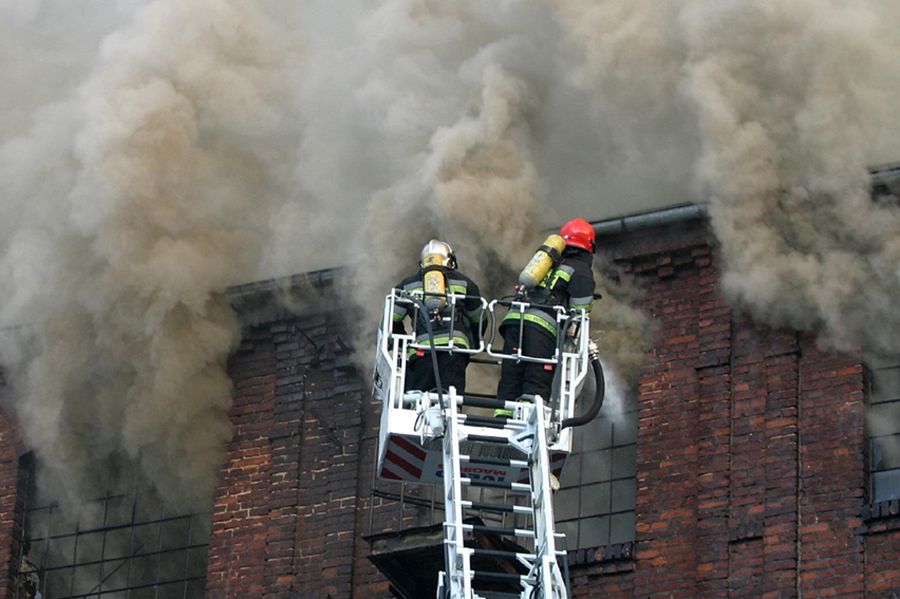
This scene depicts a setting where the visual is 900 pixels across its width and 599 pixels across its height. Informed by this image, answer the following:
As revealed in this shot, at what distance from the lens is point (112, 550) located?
21.7m

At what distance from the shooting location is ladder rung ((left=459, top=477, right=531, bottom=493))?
16161 millimetres

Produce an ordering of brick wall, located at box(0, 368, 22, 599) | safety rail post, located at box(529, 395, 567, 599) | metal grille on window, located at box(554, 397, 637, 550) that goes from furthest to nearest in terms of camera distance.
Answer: brick wall, located at box(0, 368, 22, 599)
metal grille on window, located at box(554, 397, 637, 550)
safety rail post, located at box(529, 395, 567, 599)

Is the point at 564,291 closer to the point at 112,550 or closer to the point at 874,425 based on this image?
the point at 874,425

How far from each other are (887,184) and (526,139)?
128 inches

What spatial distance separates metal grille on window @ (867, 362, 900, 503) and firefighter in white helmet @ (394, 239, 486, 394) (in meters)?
2.84

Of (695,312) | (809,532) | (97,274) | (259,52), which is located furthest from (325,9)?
(809,532)

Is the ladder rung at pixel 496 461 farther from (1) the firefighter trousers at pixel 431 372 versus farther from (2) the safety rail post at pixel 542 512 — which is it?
(1) the firefighter trousers at pixel 431 372

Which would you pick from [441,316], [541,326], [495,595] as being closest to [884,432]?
[541,326]

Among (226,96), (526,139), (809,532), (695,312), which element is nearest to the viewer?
(809,532)

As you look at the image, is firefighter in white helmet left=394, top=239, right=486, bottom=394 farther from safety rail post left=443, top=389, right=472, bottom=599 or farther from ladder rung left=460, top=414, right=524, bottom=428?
safety rail post left=443, top=389, right=472, bottom=599

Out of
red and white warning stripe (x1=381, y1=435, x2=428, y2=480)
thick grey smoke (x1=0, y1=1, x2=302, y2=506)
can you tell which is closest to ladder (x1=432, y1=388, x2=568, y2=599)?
red and white warning stripe (x1=381, y1=435, x2=428, y2=480)

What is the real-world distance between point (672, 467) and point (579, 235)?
1915mm

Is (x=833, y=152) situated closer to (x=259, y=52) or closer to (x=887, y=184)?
(x=887, y=184)

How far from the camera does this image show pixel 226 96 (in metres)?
22.8
